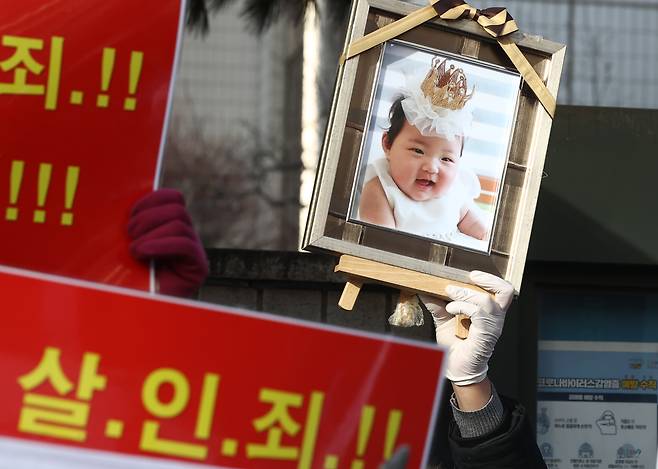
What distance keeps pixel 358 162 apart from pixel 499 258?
43cm

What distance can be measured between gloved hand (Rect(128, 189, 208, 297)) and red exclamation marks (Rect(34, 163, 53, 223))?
0.15 m

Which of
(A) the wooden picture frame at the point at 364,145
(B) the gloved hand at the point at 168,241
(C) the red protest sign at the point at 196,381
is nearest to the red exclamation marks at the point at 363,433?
(C) the red protest sign at the point at 196,381

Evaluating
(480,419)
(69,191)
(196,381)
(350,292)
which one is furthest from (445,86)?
(196,381)

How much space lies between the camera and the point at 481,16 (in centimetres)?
291

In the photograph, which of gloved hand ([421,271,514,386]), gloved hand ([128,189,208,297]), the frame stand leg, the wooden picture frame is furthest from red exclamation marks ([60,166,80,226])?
gloved hand ([421,271,514,386])

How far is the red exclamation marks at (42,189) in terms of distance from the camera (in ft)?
6.69

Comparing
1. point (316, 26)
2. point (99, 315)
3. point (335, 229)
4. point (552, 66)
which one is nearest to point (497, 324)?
point (335, 229)

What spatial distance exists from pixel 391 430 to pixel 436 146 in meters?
1.12

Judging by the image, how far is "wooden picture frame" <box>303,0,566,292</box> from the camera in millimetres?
2779

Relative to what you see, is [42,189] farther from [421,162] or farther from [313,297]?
[313,297]

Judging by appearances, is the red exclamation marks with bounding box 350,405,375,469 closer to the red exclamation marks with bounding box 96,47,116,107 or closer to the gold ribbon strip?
the red exclamation marks with bounding box 96,47,116,107

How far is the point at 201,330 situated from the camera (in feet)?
6.07

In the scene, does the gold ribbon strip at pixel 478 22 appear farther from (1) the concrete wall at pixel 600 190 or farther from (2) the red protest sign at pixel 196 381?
(2) the red protest sign at pixel 196 381

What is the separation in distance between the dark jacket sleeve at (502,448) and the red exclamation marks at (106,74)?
1392mm
